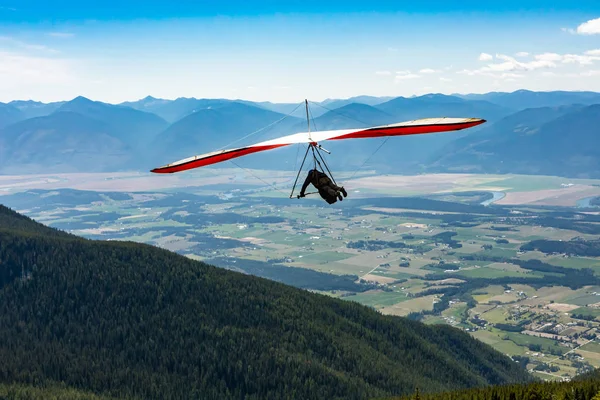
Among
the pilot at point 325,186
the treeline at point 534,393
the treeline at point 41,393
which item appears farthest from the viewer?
the treeline at point 41,393

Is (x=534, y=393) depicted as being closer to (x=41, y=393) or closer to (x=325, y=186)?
(x=325, y=186)

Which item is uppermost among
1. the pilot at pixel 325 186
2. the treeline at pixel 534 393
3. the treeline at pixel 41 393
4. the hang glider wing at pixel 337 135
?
the hang glider wing at pixel 337 135

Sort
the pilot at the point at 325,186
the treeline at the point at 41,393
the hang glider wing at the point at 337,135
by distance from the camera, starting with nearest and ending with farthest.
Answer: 1. the hang glider wing at the point at 337,135
2. the pilot at the point at 325,186
3. the treeline at the point at 41,393

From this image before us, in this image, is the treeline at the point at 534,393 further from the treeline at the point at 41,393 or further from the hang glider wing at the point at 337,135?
the treeline at the point at 41,393

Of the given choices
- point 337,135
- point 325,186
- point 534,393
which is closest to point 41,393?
point 534,393

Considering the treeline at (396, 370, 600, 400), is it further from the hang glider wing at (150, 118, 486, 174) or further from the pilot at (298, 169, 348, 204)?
the hang glider wing at (150, 118, 486, 174)

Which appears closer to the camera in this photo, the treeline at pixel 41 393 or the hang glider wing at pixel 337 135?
the hang glider wing at pixel 337 135

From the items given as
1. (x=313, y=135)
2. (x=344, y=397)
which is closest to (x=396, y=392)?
(x=344, y=397)

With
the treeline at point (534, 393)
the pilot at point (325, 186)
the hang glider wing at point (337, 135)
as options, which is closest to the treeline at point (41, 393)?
the treeline at point (534, 393)

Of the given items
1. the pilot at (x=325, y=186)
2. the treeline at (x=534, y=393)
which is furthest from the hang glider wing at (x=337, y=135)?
the treeline at (x=534, y=393)

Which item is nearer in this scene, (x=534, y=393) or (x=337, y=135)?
(x=337, y=135)

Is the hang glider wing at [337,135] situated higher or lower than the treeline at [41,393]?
higher
